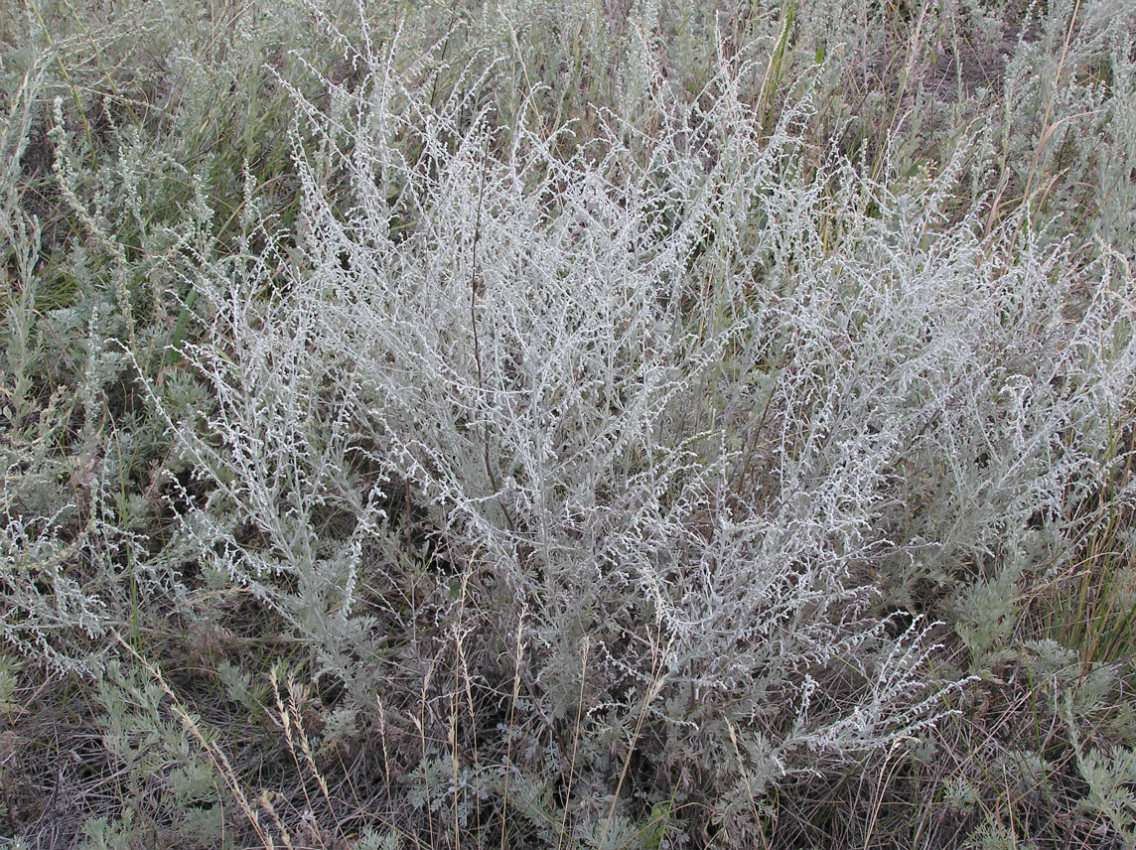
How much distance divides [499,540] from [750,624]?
583mm

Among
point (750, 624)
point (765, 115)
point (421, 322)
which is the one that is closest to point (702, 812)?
point (750, 624)

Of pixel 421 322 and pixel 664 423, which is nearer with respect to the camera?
pixel 421 322

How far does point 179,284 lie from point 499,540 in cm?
151

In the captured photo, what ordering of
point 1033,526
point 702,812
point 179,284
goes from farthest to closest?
point 179,284
point 1033,526
point 702,812

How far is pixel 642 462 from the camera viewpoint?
2.17 meters

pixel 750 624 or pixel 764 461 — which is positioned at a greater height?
pixel 764 461

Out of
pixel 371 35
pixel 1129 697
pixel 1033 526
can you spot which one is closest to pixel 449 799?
pixel 1129 697

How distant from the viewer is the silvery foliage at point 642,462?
1704 millimetres

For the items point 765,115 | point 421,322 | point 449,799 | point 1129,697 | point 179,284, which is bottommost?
point 449,799

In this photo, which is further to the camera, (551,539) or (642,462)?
(642,462)

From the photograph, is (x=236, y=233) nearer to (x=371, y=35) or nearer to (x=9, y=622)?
(x=371, y=35)

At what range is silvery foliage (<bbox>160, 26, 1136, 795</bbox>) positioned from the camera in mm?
1704

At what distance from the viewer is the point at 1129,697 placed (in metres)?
1.96

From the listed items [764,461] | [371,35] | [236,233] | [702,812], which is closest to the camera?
[702,812]
